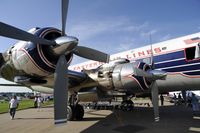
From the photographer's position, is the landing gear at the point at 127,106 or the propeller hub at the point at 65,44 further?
the landing gear at the point at 127,106

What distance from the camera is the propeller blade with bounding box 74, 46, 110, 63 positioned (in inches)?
364

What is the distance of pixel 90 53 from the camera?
9.45 meters

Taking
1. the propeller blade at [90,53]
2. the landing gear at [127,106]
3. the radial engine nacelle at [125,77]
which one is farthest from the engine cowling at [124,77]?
the landing gear at [127,106]

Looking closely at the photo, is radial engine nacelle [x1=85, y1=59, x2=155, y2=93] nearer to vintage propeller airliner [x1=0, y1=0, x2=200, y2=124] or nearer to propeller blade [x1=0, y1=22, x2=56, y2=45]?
vintage propeller airliner [x1=0, y1=0, x2=200, y2=124]

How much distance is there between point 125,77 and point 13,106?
30.3 ft

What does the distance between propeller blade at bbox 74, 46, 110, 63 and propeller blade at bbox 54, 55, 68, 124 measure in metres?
1.22

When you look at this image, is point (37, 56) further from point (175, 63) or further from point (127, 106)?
point (127, 106)

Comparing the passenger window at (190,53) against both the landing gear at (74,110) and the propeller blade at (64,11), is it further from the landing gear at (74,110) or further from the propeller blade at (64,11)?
the propeller blade at (64,11)

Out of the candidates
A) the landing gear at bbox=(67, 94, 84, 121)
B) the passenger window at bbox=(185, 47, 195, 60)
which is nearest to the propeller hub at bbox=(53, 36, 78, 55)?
the landing gear at bbox=(67, 94, 84, 121)

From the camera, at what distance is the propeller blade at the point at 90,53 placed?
9.25 meters

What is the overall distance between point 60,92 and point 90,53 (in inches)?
101

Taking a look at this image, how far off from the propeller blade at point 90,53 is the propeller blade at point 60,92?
1222 millimetres

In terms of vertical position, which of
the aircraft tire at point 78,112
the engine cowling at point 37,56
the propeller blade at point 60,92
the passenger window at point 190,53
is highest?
the passenger window at point 190,53

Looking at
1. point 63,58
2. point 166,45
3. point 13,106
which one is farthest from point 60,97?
point 13,106
